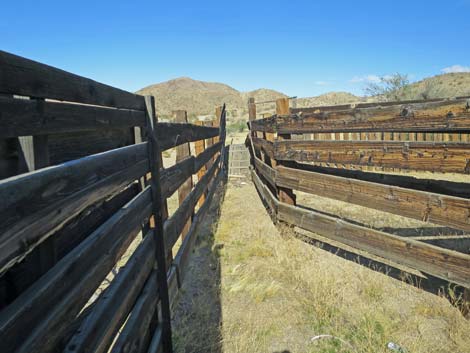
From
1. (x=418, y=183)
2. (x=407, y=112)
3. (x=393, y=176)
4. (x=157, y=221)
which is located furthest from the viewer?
(x=393, y=176)

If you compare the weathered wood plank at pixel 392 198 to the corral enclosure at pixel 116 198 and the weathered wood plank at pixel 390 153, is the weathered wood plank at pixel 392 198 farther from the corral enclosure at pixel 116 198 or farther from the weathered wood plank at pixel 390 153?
the weathered wood plank at pixel 390 153

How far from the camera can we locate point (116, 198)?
199cm

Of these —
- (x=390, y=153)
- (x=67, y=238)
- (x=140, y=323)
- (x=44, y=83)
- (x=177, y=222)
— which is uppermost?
(x=44, y=83)

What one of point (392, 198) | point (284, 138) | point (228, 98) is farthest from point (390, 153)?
point (228, 98)

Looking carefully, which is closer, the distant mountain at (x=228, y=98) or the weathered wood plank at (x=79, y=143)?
the weathered wood plank at (x=79, y=143)

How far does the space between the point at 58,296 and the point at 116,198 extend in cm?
95

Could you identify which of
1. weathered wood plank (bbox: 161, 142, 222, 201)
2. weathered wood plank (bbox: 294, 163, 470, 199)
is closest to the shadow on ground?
weathered wood plank (bbox: 294, 163, 470, 199)

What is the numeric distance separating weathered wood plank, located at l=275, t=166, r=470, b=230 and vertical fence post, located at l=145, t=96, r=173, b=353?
2.34 m

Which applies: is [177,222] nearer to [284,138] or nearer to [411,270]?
[284,138]

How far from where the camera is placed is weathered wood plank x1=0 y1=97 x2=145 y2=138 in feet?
2.97

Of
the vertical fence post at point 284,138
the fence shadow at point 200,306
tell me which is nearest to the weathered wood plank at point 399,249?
the vertical fence post at point 284,138

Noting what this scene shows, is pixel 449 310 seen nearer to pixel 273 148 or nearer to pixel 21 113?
pixel 273 148

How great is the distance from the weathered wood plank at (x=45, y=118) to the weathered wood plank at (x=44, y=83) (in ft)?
0.11

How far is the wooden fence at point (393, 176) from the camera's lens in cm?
285
